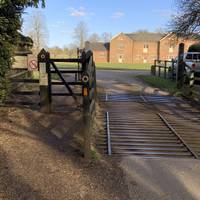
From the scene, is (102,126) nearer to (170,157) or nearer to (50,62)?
(50,62)

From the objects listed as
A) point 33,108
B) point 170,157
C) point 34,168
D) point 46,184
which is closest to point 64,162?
point 34,168

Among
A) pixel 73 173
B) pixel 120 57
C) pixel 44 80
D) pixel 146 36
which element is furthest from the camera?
pixel 146 36

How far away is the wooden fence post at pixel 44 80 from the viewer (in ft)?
31.8

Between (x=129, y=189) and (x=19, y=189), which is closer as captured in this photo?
(x=19, y=189)

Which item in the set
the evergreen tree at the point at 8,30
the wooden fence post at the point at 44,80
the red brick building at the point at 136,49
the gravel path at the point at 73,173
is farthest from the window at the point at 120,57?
the gravel path at the point at 73,173

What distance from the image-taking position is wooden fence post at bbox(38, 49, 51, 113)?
9.70 metres

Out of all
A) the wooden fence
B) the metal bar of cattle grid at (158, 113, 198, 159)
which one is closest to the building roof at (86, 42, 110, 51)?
the wooden fence

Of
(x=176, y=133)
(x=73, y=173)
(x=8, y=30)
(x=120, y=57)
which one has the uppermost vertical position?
(x=8, y=30)

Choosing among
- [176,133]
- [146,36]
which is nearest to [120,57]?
[146,36]

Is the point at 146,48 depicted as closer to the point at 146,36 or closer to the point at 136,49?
the point at 136,49

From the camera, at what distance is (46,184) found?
5.24m

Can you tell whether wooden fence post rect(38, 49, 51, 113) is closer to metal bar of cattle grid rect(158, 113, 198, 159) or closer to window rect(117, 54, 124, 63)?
metal bar of cattle grid rect(158, 113, 198, 159)

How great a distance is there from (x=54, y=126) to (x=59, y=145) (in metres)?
1.51

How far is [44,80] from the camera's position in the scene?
982 cm
